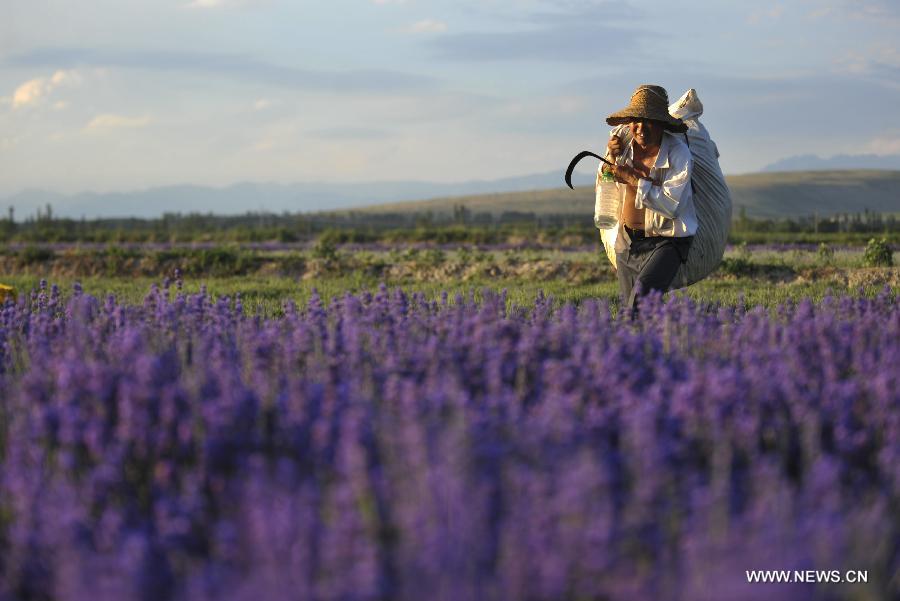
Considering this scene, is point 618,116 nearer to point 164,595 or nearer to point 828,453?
point 828,453

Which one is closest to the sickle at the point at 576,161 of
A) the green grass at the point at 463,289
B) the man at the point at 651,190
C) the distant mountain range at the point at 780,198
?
the man at the point at 651,190

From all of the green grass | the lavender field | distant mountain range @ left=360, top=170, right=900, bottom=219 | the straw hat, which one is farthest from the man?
distant mountain range @ left=360, top=170, right=900, bottom=219

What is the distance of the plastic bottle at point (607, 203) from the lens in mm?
6777

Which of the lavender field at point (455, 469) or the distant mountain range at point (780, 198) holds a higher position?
the distant mountain range at point (780, 198)

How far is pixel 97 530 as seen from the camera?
8.45ft

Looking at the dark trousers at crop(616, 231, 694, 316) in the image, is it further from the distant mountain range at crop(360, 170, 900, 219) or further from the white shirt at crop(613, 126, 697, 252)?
the distant mountain range at crop(360, 170, 900, 219)

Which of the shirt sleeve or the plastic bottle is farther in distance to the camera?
the plastic bottle

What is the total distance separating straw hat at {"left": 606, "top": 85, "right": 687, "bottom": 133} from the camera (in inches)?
247

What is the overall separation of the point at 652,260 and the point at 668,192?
Answer: 51 cm

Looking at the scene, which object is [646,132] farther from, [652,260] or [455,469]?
[455,469]

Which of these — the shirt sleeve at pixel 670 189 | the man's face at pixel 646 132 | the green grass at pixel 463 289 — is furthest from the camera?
the green grass at pixel 463 289

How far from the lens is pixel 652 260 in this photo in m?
6.52

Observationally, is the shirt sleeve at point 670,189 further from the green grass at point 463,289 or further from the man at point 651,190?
the green grass at point 463,289

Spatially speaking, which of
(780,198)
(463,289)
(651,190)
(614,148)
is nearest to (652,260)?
(651,190)
